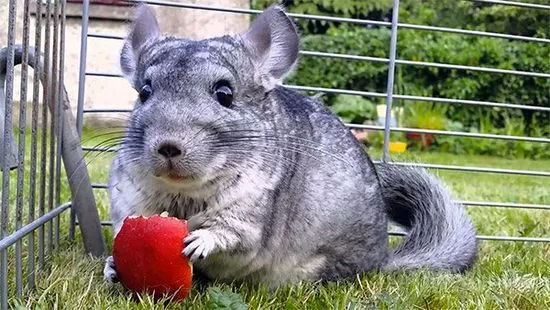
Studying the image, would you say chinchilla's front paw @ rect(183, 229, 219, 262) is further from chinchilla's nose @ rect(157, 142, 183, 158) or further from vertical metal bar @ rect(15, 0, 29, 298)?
vertical metal bar @ rect(15, 0, 29, 298)

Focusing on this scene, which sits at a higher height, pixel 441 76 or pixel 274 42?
pixel 441 76

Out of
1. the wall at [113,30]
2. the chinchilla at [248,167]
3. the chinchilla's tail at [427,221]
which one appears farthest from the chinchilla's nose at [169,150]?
the wall at [113,30]

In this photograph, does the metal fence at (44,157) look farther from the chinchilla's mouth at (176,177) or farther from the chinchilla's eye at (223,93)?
the chinchilla's eye at (223,93)

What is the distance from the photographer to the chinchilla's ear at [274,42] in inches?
101

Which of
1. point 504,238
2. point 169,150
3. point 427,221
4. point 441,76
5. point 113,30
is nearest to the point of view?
point 169,150

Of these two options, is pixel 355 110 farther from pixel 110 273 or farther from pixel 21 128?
pixel 21 128

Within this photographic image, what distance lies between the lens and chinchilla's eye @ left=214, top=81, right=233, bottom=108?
228cm

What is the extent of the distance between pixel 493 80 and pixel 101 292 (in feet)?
25.9

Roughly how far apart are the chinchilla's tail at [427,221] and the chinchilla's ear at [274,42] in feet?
2.61

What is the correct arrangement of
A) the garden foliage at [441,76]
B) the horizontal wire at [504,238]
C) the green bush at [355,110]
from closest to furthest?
the horizontal wire at [504,238] < the green bush at [355,110] < the garden foliage at [441,76]

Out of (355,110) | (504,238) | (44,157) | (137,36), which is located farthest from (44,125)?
(355,110)

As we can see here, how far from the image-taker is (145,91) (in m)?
2.32

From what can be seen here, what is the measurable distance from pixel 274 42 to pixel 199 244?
715 mm

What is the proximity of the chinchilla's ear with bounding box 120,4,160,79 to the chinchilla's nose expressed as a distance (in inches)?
22.6
